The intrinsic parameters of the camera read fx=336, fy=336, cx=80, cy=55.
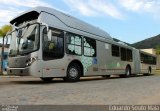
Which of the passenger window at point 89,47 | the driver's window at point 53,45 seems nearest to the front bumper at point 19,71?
the driver's window at point 53,45

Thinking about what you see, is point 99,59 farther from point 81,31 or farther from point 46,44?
point 46,44

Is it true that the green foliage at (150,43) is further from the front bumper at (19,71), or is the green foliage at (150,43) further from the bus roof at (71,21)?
the front bumper at (19,71)

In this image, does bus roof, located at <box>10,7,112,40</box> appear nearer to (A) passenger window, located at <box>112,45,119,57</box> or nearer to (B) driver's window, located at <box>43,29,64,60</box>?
(A) passenger window, located at <box>112,45,119,57</box>

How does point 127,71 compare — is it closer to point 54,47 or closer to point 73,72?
point 73,72


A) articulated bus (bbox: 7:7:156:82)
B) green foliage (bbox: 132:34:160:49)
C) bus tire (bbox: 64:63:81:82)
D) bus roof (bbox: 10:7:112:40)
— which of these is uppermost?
green foliage (bbox: 132:34:160:49)

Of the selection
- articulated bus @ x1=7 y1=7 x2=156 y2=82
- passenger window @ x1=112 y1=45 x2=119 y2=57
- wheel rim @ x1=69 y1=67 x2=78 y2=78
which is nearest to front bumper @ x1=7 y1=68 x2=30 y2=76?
articulated bus @ x1=7 y1=7 x2=156 y2=82

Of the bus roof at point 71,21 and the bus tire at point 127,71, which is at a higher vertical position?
the bus roof at point 71,21

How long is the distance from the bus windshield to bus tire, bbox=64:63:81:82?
248 centimetres

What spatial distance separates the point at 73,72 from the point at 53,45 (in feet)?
6.79

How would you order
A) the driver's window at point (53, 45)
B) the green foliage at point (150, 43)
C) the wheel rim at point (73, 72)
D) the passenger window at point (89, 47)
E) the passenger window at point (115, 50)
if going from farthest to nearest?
the green foliage at point (150, 43)
the passenger window at point (115, 50)
the passenger window at point (89, 47)
the wheel rim at point (73, 72)
the driver's window at point (53, 45)

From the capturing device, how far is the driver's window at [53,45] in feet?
47.5

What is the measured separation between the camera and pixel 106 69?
20531 millimetres

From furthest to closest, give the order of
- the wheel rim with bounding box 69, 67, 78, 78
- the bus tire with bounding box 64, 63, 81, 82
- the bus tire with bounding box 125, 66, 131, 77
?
1. the bus tire with bounding box 125, 66, 131, 77
2. the wheel rim with bounding box 69, 67, 78, 78
3. the bus tire with bounding box 64, 63, 81, 82

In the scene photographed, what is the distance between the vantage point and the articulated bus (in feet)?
46.6
